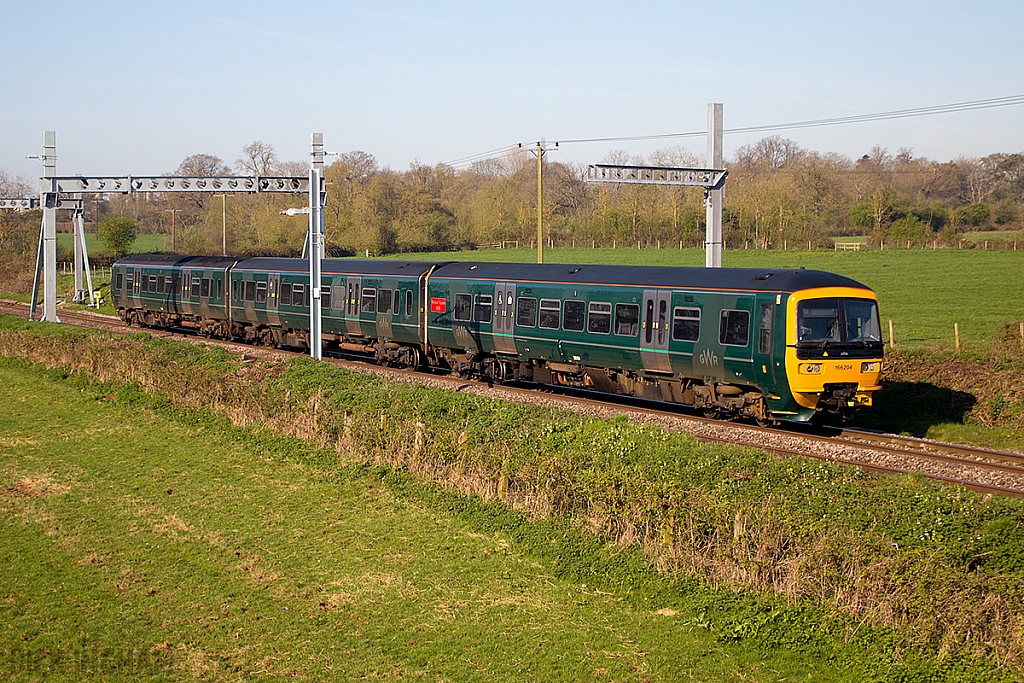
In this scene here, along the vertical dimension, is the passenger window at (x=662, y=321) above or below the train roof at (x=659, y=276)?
below

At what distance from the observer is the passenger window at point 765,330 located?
17484mm

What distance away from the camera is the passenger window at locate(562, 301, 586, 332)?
21.7 meters

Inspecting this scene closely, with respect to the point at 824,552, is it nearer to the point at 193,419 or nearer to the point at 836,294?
the point at 836,294

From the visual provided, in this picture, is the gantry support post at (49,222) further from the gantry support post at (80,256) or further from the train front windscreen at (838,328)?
the train front windscreen at (838,328)

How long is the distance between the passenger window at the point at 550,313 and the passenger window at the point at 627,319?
1.99m

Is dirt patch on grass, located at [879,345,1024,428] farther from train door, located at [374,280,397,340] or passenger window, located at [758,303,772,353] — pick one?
train door, located at [374,280,397,340]

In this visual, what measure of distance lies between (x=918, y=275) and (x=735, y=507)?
46924 mm

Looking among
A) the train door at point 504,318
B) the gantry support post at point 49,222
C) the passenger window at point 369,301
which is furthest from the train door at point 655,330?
the gantry support post at point 49,222

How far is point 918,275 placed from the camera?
5216 centimetres

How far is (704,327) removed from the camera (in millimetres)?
18734

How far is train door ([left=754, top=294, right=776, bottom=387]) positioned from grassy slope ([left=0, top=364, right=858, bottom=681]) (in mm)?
7324

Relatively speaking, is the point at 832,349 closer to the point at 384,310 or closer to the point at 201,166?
the point at 384,310

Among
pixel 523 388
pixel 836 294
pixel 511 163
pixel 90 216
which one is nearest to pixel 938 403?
pixel 836 294

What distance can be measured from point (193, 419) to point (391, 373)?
7.40m
